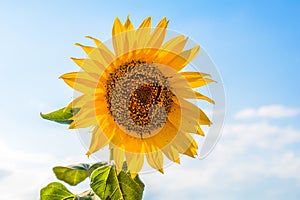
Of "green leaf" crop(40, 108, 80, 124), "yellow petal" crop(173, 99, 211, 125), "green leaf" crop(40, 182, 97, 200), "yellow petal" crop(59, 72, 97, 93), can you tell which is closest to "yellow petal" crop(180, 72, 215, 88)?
"yellow petal" crop(173, 99, 211, 125)

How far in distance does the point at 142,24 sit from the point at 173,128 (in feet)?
1.92

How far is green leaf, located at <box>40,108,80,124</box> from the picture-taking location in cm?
212

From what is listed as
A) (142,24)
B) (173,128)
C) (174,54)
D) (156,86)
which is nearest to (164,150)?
(173,128)

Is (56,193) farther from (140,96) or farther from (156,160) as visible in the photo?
(140,96)

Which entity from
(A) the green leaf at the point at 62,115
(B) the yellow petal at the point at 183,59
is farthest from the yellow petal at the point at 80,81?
(B) the yellow petal at the point at 183,59

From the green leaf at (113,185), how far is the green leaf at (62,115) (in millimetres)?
303

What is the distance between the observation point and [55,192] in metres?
2.34

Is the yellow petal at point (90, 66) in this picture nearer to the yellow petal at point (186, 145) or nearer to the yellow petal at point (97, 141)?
the yellow petal at point (97, 141)

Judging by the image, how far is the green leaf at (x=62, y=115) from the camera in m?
2.12

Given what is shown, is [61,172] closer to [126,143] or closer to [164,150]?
[126,143]

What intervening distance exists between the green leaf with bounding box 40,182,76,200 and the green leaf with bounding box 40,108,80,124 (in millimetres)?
381

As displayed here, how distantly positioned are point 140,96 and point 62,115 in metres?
0.43

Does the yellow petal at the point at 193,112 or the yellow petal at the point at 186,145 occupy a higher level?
the yellow petal at the point at 193,112

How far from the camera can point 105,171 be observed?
206 centimetres
